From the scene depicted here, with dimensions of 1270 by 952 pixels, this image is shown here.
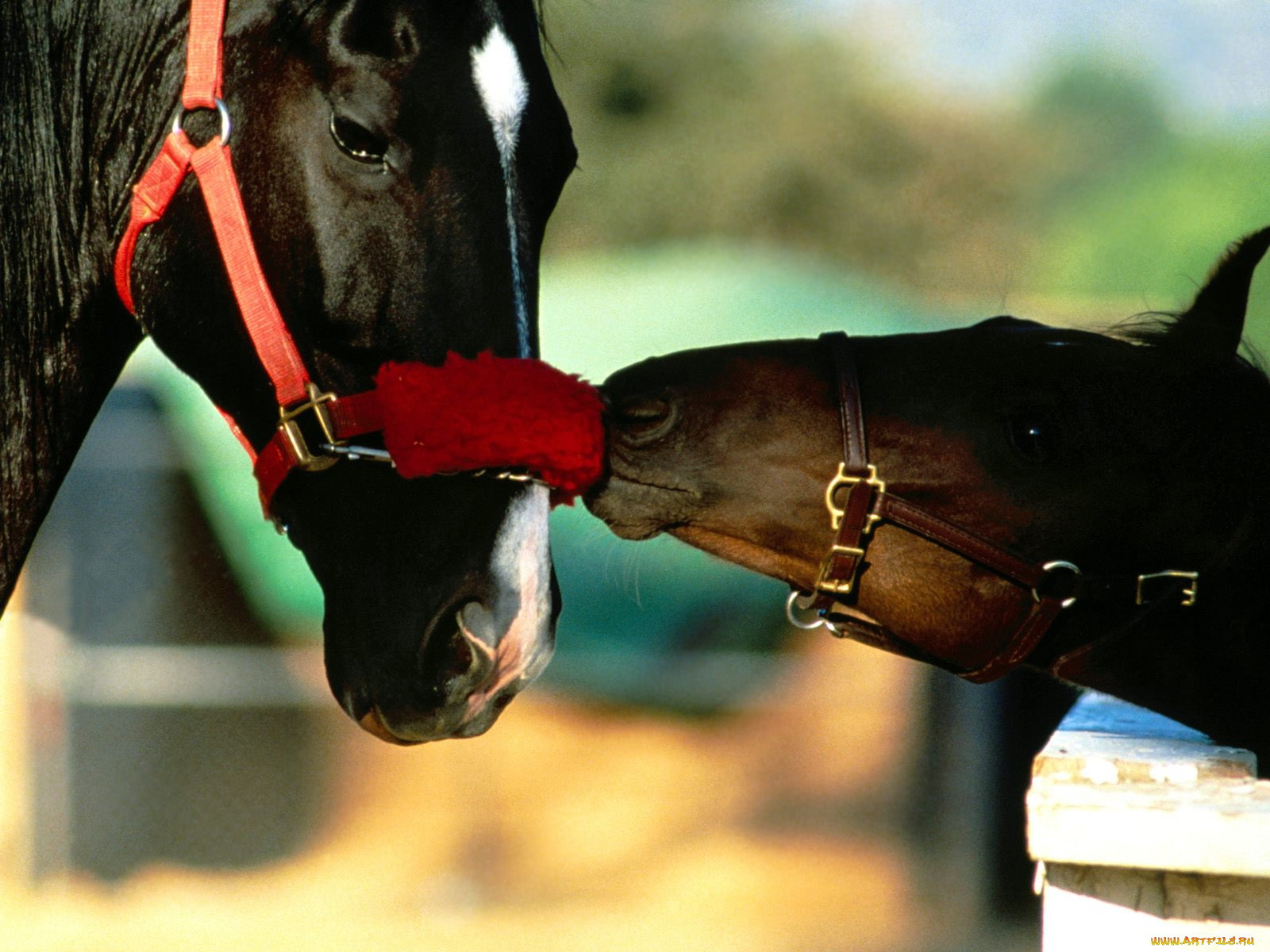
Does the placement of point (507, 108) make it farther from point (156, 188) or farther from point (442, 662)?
point (442, 662)

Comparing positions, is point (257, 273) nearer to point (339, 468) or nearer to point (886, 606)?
point (339, 468)

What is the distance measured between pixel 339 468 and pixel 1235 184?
1353cm

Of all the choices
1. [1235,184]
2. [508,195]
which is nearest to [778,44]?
[1235,184]

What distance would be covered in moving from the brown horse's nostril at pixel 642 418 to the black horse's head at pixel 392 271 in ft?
0.50

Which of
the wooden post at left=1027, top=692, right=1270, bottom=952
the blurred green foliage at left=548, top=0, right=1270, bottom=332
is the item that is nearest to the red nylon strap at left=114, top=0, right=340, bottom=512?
the wooden post at left=1027, top=692, right=1270, bottom=952

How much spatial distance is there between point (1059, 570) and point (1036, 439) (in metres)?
0.19

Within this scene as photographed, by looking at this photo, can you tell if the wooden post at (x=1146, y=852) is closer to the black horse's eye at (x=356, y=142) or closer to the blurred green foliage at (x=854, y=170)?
the black horse's eye at (x=356, y=142)

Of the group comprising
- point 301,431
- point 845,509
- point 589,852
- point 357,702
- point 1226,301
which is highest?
point 1226,301

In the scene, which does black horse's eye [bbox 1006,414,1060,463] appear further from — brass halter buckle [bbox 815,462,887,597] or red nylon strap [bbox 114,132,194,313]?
red nylon strap [bbox 114,132,194,313]

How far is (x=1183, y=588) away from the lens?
6.56ft

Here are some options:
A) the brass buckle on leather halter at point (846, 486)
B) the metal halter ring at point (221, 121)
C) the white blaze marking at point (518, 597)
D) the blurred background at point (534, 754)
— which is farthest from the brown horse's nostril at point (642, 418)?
the blurred background at point (534, 754)

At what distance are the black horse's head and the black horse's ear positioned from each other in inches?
39.0

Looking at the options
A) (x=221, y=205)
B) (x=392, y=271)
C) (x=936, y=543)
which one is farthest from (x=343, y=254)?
(x=936, y=543)

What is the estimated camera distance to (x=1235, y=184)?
13648mm
